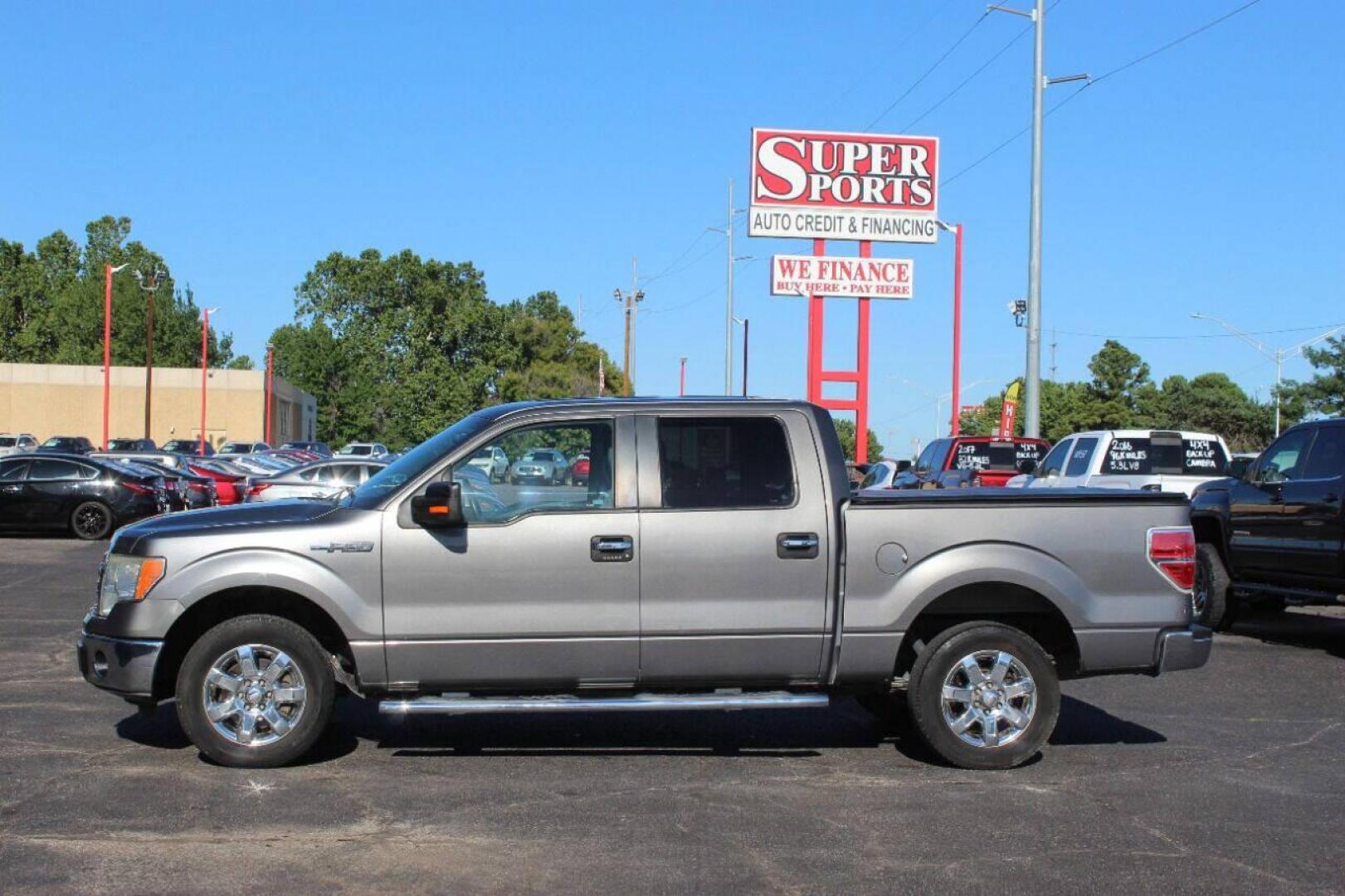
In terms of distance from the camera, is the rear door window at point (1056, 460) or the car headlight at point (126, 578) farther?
the rear door window at point (1056, 460)

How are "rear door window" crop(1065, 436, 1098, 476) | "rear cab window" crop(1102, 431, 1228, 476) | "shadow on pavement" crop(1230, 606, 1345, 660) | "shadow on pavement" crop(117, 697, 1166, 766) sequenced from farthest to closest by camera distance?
"rear door window" crop(1065, 436, 1098, 476) < "rear cab window" crop(1102, 431, 1228, 476) < "shadow on pavement" crop(1230, 606, 1345, 660) < "shadow on pavement" crop(117, 697, 1166, 766)

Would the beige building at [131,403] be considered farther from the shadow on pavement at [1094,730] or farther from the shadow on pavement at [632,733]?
the shadow on pavement at [1094,730]

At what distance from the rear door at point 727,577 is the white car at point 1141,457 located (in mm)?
11109

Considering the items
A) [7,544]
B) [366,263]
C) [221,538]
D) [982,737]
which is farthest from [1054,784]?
[366,263]

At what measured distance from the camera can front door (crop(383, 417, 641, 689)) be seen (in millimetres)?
7109

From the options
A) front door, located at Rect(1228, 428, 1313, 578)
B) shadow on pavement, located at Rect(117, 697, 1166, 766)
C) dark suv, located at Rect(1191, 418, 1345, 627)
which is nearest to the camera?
shadow on pavement, located at Rect(117, 697, 1166, 766)

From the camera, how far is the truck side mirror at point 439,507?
699 cm

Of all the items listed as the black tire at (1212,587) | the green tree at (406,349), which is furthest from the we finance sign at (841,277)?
the green tree at (406,349)

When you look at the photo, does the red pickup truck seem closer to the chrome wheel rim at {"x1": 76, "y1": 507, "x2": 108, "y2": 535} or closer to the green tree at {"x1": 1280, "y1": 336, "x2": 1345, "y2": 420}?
the chrome wheel rim at {"x1": 76, "y1": 507, "x2": 108, "y2": 535}

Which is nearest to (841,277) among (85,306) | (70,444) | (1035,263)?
(1035,263)

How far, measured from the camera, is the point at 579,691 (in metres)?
7.30

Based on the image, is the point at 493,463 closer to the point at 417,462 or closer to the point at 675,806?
the point at 417,462

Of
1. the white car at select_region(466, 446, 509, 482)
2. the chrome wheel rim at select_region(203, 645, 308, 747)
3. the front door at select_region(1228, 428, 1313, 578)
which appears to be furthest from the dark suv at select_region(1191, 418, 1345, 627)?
the chrome wheel rim at select_region(203, 645, 308, 747)

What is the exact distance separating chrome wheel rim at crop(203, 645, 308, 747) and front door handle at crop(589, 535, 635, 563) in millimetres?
1624
